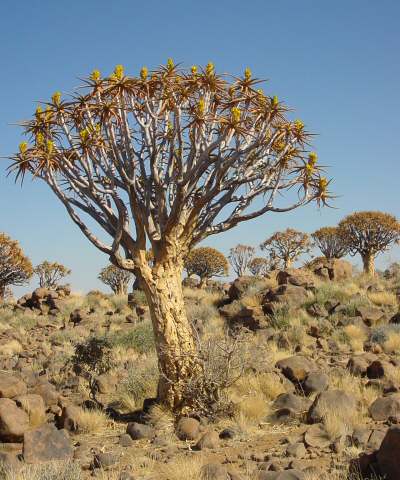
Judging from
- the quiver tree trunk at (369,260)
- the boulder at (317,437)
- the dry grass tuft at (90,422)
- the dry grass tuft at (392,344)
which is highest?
the quiver tree trunk at (369,260)

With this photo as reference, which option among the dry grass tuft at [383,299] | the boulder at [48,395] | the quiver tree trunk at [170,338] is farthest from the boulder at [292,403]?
the dry grass tuft at [383,299]

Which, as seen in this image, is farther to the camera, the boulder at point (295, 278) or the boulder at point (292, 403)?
the boulder at point (295, 278)

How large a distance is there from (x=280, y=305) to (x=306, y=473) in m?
9.01

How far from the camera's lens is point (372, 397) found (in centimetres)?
743

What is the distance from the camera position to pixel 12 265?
2744cm

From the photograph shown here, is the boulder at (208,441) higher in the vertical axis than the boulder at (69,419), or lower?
lower

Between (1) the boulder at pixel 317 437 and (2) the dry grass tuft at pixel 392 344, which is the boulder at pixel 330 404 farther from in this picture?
(2) the dry grass tuft at pixel 392 344

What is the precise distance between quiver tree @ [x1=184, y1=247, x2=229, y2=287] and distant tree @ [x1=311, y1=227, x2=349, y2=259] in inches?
232

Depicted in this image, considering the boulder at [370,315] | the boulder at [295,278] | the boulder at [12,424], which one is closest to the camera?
the boulder at [12,424]

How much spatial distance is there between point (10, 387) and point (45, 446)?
1982 mm

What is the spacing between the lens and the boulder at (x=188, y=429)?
22.1ft

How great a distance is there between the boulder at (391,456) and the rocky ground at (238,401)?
0.04 ft

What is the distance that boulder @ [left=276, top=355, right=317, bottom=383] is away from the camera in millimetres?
8617

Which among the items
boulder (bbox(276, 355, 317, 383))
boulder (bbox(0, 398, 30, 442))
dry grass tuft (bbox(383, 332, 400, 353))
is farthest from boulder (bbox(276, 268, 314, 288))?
boulder (bbox(0, 398, 30, 442))
